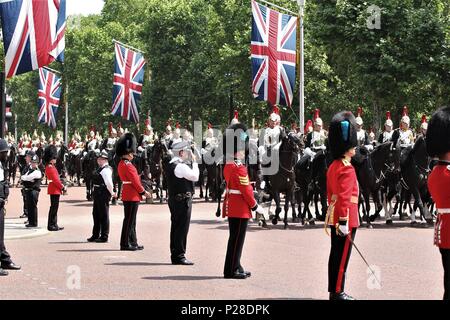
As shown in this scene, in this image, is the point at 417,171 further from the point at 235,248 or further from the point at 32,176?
the point at 235,248

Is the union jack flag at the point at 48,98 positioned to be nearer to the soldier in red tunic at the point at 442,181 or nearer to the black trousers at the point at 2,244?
the black trousers at the point at 2,244

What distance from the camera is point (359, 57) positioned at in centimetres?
3142

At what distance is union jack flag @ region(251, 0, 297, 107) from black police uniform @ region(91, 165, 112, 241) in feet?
35.1

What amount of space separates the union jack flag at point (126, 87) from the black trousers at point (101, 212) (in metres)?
20.9

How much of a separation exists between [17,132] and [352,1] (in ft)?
240

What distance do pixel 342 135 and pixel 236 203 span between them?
91.5 inches

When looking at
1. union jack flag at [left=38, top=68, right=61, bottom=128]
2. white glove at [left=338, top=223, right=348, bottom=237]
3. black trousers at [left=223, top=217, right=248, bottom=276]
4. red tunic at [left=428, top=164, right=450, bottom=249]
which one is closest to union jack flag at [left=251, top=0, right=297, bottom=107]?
black trousers at [left=223, top=217, right=248, bottom=276]

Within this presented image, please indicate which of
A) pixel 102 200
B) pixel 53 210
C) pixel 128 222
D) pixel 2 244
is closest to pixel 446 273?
pixel 2 244

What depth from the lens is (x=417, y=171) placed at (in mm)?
18609

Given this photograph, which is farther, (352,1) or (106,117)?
(106,117)

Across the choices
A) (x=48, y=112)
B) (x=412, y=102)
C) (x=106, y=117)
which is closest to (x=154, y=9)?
(x=106, y=117)

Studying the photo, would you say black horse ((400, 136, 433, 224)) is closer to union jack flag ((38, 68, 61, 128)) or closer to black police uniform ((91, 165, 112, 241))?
black police uniform ((91, 165, 112, 241))
